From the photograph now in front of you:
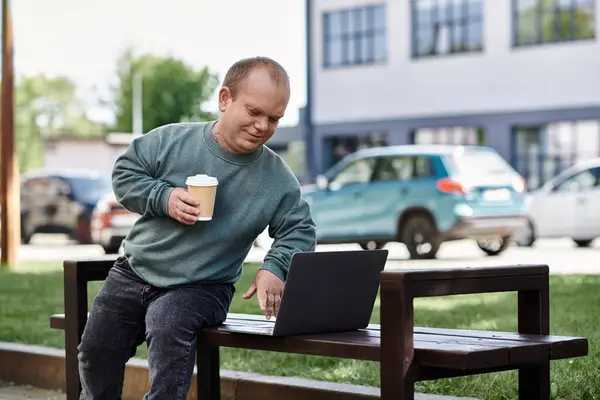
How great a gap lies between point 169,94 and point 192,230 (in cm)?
7922

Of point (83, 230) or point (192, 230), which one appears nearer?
point (192, 230)

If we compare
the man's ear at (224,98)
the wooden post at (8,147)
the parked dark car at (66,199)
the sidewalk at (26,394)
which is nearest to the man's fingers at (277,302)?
the man's ear at (224,98)

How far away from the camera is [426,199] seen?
1770 centimetres

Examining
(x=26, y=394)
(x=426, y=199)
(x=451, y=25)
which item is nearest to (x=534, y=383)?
(x=26, y=394)

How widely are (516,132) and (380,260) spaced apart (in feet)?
93.7

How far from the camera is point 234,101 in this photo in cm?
428

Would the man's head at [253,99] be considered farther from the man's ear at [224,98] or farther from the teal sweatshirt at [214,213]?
the teal sweatshirt at [214,213]

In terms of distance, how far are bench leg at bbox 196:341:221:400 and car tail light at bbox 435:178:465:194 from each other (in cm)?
1267

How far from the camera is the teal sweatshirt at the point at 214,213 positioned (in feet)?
14.3

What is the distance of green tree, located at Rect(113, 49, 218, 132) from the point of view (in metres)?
82.4

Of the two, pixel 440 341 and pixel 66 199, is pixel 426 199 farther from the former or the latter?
pixel 440 341

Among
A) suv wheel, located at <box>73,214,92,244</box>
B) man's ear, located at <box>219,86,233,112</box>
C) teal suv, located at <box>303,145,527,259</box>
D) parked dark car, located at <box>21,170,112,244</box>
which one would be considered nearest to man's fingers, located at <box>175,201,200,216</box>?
man's ear, located at <box>219,86,233,112</box>

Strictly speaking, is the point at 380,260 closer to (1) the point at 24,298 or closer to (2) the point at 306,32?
(1) the point at 24,298

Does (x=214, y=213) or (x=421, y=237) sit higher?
(x=214, y=213)
